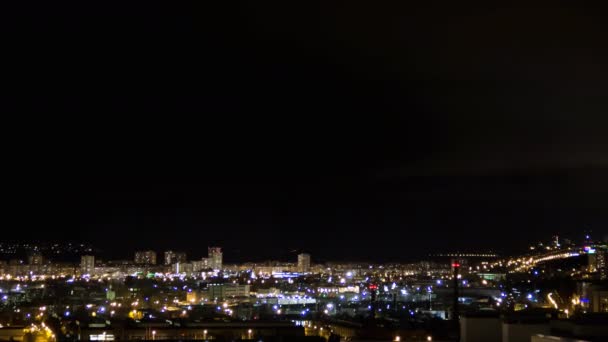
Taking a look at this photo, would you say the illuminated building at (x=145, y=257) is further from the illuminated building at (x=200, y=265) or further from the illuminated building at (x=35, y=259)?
the illuminated building at (x=35, y=259)

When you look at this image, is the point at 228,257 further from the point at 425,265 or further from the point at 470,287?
the point at 470,287

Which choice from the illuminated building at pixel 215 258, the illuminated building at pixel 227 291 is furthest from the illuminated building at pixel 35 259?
the illuminated building at pixel 227 291

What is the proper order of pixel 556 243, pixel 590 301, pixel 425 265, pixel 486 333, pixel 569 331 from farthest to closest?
pixel 425 265 → pixel 556 243 → pixel 590 301 → pixel 486 333 → pixel 569 331

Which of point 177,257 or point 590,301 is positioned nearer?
point 590,301

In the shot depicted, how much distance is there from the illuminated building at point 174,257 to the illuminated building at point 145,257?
112 cm

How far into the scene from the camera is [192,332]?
1378 cm

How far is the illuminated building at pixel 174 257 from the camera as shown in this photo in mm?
62844

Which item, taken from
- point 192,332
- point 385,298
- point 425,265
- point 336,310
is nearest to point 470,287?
point 385,298

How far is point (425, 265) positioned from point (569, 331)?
65.6 metres

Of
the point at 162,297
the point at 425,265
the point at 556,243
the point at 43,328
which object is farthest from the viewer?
the point at 425,265

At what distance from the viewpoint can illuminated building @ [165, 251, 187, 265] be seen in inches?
2474

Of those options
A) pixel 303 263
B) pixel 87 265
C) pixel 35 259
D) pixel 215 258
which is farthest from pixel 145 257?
pixel 303 263

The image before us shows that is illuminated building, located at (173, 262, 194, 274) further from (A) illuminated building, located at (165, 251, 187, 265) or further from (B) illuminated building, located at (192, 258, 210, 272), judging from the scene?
(A) illuminated building, located at (165, 251, 187, 265)

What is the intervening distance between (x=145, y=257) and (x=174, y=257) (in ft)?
7.83
